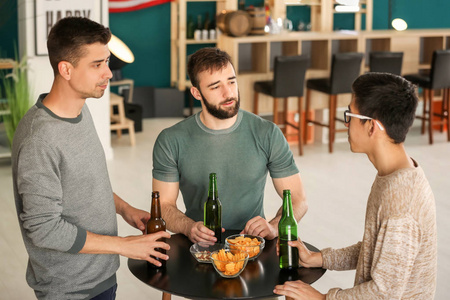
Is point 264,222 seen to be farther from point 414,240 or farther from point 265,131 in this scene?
point 414,240

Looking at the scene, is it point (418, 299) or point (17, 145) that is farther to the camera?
point (17, 145)

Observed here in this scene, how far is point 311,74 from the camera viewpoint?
24.4ft

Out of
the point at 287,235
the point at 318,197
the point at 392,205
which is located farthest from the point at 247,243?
the point at 318,197

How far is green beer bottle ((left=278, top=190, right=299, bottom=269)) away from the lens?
2209mm

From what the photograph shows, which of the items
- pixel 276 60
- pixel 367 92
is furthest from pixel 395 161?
pixel 276 60

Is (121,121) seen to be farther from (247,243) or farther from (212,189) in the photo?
(247,243)

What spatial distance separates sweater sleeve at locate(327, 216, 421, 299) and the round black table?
1.03ft

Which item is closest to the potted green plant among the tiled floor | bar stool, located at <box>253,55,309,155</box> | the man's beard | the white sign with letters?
the white sign with letters

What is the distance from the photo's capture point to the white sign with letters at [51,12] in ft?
19.8

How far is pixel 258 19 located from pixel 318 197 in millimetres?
2342

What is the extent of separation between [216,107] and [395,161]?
2.89ft

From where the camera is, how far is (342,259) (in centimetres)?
218

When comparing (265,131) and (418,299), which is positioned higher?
(265,131)

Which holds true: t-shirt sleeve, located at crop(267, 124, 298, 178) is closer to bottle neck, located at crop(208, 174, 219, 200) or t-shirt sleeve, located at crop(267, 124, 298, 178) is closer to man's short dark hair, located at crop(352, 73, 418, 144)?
bottle neck, located at crop(208, 174, 219, 200)
